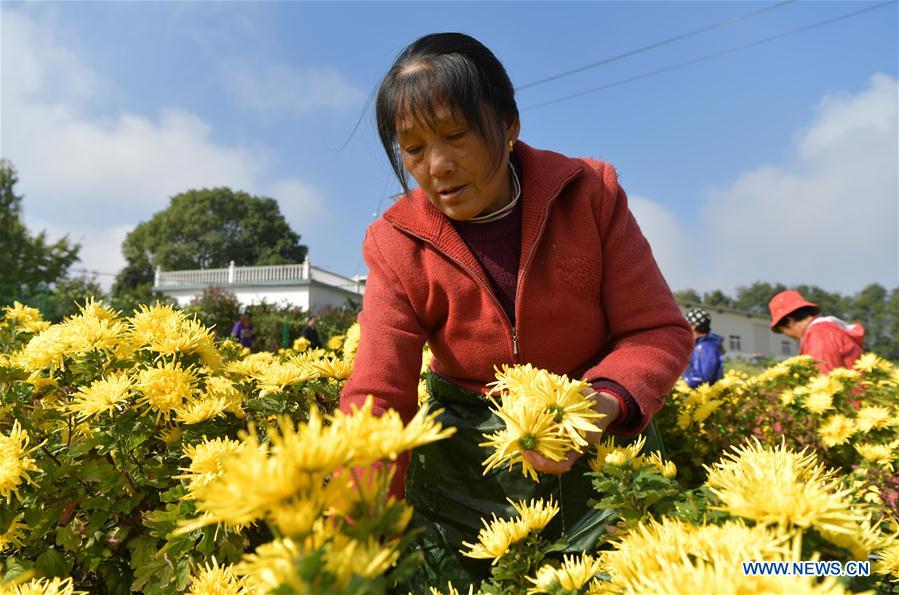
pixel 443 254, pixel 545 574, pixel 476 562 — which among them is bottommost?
pixel 476 562

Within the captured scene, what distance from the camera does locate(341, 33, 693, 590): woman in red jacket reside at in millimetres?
1508

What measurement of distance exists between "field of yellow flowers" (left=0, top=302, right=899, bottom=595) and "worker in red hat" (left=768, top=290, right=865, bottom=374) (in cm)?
180

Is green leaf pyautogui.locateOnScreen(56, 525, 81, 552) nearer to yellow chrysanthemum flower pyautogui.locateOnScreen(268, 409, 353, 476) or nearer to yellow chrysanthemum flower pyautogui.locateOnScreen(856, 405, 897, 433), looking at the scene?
yellow chrysanthemum flower pyautogui.locateOnScreen(268, 409, 353, 476)

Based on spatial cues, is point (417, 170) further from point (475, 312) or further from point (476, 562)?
point (476, 562)

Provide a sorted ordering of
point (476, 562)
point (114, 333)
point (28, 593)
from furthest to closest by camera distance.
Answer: point (114, 333) < point (476, 562) < point (28, 593)

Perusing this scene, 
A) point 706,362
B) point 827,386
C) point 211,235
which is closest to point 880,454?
point 827,386

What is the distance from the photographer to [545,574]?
934mm

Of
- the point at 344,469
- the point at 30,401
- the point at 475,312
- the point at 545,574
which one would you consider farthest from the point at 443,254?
the point at 30,401

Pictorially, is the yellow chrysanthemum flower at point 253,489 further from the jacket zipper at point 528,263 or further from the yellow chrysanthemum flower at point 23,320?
the yellow chrysanthemum flower at point 23,320

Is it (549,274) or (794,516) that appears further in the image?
Answer: (549,274)

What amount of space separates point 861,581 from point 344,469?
0.68m

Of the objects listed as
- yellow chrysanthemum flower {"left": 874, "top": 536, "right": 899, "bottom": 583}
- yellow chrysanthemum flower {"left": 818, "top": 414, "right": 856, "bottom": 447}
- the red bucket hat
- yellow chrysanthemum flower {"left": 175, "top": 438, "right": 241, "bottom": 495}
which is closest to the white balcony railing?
the red bucket hat

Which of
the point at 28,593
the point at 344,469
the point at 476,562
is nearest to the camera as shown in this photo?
the point at 344,469

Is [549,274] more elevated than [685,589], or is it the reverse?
[549,274]
